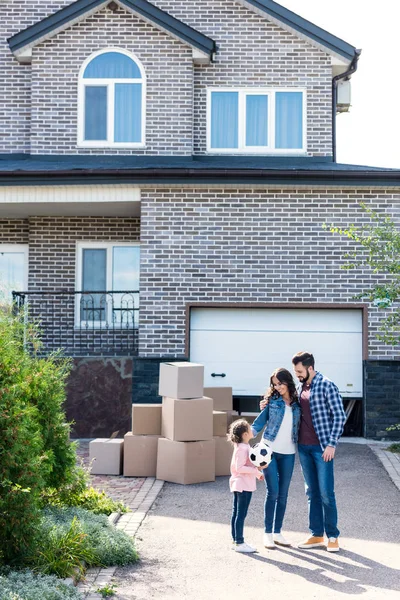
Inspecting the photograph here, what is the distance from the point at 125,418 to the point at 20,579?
26.8ft

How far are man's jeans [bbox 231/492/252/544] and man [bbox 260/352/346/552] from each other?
56 centimetres

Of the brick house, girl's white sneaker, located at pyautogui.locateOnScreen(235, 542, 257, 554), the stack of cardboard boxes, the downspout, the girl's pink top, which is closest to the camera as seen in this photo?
girl's white sneaker, located at pyautogui.locateOnScreen(235, 542, 257, 554)

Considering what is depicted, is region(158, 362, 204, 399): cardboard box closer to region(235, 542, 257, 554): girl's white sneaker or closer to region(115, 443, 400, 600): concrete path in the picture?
region(115, 443, 400, 600): concrete path

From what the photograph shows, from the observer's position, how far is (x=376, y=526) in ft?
26.2

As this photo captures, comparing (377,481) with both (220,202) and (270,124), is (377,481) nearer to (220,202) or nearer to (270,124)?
(220,202)

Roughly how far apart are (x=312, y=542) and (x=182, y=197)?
7849mm

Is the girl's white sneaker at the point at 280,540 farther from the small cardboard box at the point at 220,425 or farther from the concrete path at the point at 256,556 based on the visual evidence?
the small cardboard box at the point at 220,425

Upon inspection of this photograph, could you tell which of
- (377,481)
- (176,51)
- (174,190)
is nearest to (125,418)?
(174,190)

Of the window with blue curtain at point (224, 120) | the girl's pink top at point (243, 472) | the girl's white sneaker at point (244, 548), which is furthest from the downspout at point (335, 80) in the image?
the girl's white sneaker at point (244, 548)

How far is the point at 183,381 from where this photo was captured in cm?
1041

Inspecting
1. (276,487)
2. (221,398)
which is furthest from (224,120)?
(276,487)

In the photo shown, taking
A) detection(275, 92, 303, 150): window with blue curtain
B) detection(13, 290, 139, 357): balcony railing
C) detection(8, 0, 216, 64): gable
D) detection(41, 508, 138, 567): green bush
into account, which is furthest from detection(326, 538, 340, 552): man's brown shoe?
detection(8, 0, 216, 64): gable

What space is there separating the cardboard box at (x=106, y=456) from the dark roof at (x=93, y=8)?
8.66 metres

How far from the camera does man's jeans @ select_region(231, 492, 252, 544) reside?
704 centimetres
